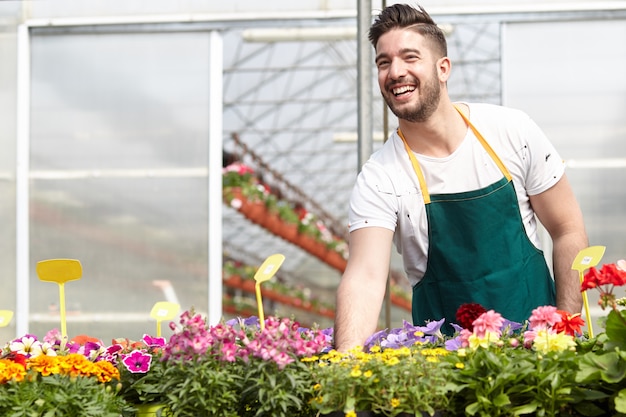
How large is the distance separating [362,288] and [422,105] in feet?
1.58

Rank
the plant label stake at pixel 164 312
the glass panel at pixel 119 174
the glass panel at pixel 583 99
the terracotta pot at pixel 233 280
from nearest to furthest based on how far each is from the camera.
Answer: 1. the plant label stake at pixel 164 312
2. the glass panel at pixel 583 99
3. the glass panel at pixel 119 174
4. the terracotta pot at pixel 233 280

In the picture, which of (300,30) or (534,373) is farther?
(300,30)

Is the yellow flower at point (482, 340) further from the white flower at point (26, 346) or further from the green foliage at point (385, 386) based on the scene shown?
the white flower at point (26, 346)

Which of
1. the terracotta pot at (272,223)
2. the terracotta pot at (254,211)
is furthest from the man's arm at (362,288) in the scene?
the terracotta pot at (272,223)

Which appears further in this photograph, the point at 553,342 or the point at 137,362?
the point at 137,362

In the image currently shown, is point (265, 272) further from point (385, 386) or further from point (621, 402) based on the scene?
point (621, 402)

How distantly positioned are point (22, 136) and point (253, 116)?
9.36m

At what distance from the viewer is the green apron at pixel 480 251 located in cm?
196

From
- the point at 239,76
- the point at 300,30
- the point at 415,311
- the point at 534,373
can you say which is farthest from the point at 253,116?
the point at 534,373

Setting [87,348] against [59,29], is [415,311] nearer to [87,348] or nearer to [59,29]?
[87,348]

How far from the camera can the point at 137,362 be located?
159cm

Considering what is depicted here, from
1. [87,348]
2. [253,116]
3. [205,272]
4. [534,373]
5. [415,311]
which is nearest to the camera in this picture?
[534,373]

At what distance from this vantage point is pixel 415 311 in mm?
2098

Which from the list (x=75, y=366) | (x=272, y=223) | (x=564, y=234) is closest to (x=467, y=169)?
(x=564, y=234)
